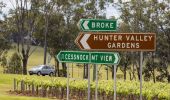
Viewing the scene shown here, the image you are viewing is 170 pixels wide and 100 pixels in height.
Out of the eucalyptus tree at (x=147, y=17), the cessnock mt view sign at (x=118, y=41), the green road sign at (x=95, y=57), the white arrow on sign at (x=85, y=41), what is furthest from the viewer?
the eucalyptus tree at (x=147, y=17)

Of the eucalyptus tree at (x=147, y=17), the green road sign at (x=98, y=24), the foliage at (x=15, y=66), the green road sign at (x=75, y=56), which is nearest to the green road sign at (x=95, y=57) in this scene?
the green road sign at (x=75, y=56)

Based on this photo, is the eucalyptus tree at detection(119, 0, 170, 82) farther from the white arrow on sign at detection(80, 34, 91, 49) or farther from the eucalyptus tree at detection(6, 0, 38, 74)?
the white arrow on sign at detection(80, 34, 91, 49)

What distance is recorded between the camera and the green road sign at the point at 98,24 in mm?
12648

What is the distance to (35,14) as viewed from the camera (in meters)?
71.8

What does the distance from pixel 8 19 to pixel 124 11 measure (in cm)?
2328

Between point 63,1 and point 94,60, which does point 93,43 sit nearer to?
point 94,60

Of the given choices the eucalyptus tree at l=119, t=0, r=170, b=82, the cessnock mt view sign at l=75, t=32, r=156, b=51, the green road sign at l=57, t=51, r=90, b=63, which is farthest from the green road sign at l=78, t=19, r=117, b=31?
the eucalyptus tree at l=119, t=0, r=170, b=82

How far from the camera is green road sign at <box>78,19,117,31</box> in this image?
12648 millimetres

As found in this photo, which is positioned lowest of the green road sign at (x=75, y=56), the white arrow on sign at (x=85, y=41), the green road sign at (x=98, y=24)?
the green road sign at (x=75, y=56)

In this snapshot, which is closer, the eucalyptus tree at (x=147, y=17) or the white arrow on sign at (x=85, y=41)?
the white arrow on sign at (x=85, y=41)

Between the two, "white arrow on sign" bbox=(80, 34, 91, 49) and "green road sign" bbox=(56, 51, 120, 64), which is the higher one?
"white arrow on sign" bbox=(80, 34, 91, 49)

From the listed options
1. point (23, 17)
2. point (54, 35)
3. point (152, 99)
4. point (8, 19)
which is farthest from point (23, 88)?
point (8, 19)

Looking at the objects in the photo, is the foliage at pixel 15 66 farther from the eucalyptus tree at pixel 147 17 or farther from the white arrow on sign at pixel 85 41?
the white arrow on sign at pixel 85 41

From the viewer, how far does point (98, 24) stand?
12.9 m
